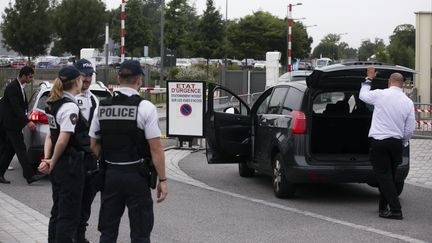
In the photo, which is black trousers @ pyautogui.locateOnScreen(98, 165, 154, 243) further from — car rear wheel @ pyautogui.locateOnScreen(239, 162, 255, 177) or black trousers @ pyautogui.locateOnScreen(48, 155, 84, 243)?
car rear wheel @ pyautogui.locateOnScreen(239, 162, 255, 177)

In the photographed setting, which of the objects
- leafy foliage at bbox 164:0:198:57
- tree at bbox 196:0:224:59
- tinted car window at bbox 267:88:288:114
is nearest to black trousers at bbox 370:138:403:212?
tinted car window at bbox 267:88:288:114

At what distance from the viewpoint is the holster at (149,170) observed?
5094 mm

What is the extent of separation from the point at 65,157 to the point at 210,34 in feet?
187

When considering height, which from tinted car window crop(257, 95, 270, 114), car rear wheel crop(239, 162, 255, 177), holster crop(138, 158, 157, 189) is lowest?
car rear wheel crop(239, 162, 255, 177)

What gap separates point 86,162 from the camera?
604 cm

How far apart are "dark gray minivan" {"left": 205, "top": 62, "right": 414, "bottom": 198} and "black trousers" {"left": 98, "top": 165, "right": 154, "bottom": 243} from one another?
14.0 feet

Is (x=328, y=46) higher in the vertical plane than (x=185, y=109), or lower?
higher

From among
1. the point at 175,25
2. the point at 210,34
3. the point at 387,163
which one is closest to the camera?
the point at 387,163

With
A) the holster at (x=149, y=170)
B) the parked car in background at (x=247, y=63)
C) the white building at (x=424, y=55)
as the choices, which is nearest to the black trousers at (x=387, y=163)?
the holster at (x=149, y=170)

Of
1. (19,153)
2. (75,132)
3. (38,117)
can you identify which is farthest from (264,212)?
(38,117)

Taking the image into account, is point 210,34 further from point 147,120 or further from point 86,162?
point 147,120

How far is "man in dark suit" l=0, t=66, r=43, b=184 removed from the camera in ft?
34.2

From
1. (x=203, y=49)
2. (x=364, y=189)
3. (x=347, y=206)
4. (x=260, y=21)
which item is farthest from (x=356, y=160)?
(x=260, y=21)

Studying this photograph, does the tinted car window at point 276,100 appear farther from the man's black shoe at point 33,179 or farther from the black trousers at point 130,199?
the black trousers at point 130,199
